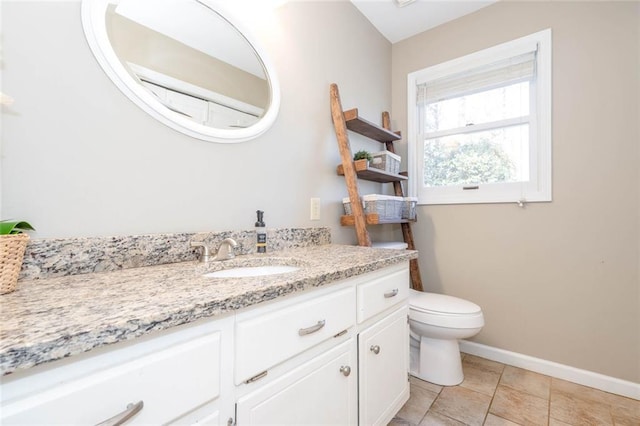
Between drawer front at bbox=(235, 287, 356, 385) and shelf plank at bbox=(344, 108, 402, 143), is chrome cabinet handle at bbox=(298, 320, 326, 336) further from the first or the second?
shelf plank at bbox=(344, 108, 402, 143)

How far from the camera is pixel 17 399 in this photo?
14.5 inches

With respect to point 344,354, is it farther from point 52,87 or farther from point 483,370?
point 483,370

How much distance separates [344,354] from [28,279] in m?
0.91

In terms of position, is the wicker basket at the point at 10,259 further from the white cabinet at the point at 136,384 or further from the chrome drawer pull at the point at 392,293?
the chrome drawer pull at the point at 392,293

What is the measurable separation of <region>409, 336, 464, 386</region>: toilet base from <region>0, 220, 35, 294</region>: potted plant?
72.6 inches

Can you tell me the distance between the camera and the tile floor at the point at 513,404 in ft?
4.50

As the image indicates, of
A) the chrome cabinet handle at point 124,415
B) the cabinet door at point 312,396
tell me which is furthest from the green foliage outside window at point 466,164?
the chrome cabinet handle at point 124,415

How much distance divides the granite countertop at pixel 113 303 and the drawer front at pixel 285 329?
0.06 meters

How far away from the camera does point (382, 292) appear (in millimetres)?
1140

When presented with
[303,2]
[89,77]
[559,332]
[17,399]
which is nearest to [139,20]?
[89,77]

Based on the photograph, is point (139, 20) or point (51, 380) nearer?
point (51, 380)

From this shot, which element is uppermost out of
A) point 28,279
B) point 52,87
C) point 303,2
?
point 303,2

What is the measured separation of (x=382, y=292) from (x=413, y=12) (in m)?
2.09

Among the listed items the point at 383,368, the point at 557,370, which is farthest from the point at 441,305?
the point at 557,370
